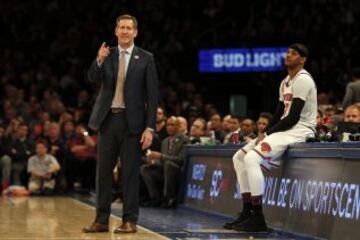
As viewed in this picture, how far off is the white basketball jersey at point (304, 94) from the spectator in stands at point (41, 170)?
8.53 m

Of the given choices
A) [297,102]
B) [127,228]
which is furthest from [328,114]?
[127,228]

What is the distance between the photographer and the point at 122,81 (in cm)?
881

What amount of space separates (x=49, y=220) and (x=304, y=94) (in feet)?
11.3

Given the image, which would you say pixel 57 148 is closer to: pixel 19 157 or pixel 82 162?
pixel 82 162

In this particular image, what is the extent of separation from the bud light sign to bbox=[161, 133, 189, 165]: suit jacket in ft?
29.7

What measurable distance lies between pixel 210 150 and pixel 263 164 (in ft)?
10.0

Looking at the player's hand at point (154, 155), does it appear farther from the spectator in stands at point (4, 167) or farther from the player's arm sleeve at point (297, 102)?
the player's arm sleeve at point (297, 102)

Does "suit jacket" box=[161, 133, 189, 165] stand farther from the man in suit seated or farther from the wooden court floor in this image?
the wooden court floor

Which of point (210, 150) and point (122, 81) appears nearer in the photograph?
point (122, 81)

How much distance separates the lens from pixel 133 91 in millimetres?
8758

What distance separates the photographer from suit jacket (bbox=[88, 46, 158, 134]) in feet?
28.6

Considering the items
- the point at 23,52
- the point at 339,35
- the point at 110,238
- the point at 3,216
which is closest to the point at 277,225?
the point at 110,238

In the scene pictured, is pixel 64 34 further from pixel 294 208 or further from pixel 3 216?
pixel 294 208

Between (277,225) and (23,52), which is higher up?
(23,52)
